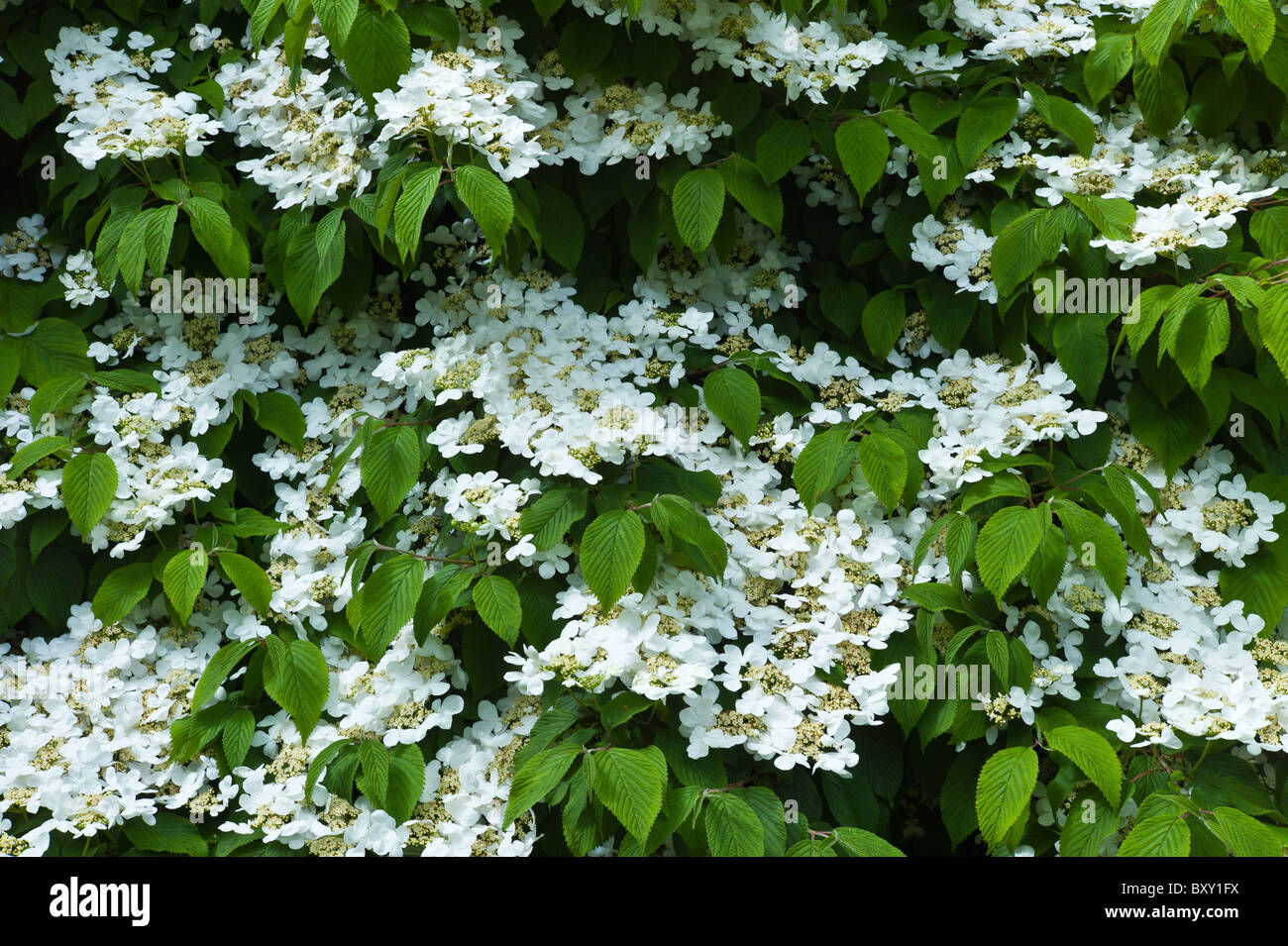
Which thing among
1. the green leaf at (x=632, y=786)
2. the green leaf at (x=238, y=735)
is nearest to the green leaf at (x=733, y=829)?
the green leaf at (x=632, y=786)

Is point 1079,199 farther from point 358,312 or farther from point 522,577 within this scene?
point 358,312

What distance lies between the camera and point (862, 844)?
269cm

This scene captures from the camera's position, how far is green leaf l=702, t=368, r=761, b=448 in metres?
3.19

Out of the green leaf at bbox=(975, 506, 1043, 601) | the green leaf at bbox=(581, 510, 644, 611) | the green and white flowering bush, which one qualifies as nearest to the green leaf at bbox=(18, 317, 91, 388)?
the green and white flowering bush

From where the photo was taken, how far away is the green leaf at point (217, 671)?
9.90ft

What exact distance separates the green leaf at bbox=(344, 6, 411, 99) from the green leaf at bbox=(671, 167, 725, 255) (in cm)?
87

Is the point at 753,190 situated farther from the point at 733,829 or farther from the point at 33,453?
the point at 33,453

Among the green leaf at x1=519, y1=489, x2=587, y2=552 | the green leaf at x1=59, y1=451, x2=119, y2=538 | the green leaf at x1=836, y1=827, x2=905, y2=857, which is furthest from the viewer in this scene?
the green leaf at x1=59, y1=451, x2=119, y2=538

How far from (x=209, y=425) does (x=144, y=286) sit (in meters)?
0.63

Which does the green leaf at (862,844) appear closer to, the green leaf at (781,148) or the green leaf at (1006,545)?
the green leaf at (1006,545)

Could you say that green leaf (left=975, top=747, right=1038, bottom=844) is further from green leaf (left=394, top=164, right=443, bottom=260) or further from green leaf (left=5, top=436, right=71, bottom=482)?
green leaf (left=5, top=436, right=71, bottom=482)

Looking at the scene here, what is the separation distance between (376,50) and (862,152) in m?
1.48

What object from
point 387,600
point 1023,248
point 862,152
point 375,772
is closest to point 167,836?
point 375,772

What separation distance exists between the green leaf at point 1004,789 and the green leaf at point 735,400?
3.73 feet
